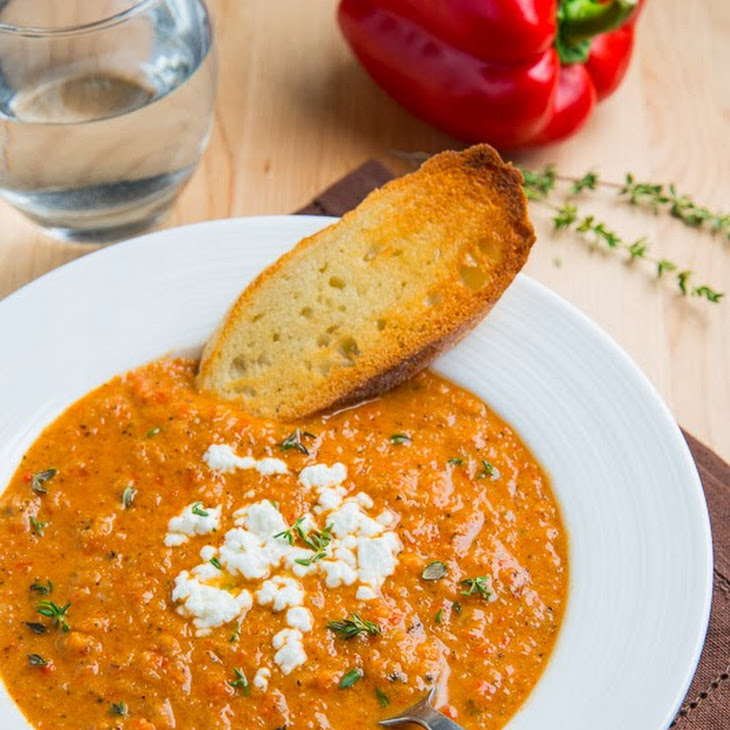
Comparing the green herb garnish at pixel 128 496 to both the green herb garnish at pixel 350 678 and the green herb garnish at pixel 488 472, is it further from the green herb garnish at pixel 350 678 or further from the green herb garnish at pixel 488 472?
the green herb garnish at pixel 488 472

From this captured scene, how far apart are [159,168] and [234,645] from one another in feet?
6.27

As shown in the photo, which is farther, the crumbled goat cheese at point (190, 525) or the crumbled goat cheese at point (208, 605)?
the crumbled goat cheese at point (190, 525)

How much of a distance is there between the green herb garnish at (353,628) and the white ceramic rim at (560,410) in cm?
45

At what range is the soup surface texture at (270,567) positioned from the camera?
3004 millimetres

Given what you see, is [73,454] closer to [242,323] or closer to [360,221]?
[242,323]

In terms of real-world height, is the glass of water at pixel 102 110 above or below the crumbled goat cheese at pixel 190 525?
above

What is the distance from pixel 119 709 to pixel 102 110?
7.37 feet

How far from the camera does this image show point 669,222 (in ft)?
15.8

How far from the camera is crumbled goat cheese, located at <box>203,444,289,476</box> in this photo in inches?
135

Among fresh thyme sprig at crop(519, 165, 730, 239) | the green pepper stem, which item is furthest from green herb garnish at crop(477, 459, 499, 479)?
the green pepper stem

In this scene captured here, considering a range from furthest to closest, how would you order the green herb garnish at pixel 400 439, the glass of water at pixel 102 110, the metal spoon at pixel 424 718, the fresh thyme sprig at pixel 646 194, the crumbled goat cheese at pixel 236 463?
the fresh thyme sprig at pixel 646 194 < the glass of water at pixel 102 110 < the green herb garnish at pixel 400 439 < the crumbled goat cheese at pixel 236 463 < the metal spoon at pixel 424 718

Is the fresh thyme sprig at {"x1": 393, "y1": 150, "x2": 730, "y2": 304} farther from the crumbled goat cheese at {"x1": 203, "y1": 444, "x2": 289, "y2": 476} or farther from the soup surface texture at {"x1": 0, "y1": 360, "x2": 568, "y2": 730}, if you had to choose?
the crumbled goat cheese at {"x1": 203, "y1": 444, "x2": 289, "y2": 476}

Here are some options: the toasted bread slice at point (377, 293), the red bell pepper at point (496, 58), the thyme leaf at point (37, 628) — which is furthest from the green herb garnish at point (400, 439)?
the red bell pepper at point (496, 58)

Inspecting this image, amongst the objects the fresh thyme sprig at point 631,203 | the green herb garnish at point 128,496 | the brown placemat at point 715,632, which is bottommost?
the brown placemat at point 715,632
